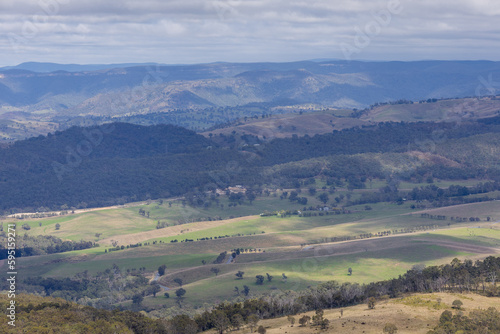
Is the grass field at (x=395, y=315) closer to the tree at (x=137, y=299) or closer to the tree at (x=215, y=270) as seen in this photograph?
the tree at (x=137, y=299)

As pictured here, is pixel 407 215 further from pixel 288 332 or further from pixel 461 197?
pixel 288 332

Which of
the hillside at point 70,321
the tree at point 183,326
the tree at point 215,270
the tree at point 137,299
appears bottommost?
the tree at point 137,299

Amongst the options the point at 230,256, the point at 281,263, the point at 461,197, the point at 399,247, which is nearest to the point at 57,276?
the point at 230,256

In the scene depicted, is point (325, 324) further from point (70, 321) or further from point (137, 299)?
point (137, 299)

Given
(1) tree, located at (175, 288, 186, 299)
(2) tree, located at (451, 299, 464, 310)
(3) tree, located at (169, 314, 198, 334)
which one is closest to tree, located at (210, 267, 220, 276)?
(1) tree, located at (175, 288, 186, 299)

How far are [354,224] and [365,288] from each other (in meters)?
76.0

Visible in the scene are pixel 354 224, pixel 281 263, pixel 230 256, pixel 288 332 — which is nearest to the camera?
pixel 288 332

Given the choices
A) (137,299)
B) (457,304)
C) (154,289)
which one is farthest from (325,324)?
(154,289)

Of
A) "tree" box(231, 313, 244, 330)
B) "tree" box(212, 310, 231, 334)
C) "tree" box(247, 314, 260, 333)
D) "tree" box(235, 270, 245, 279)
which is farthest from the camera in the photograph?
"tree" box(235, 270, 245, 279)

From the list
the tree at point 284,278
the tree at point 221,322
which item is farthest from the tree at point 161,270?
the tree at point 221,322

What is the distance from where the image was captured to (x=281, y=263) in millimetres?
129375

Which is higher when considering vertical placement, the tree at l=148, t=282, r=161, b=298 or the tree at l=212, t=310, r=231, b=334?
the tree at l=212, t=310, r=231, b=334

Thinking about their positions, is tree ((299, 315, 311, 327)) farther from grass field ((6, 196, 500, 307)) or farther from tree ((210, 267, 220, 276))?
tree ((210, 267, 220, 276))

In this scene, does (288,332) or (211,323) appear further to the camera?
(211,323)
